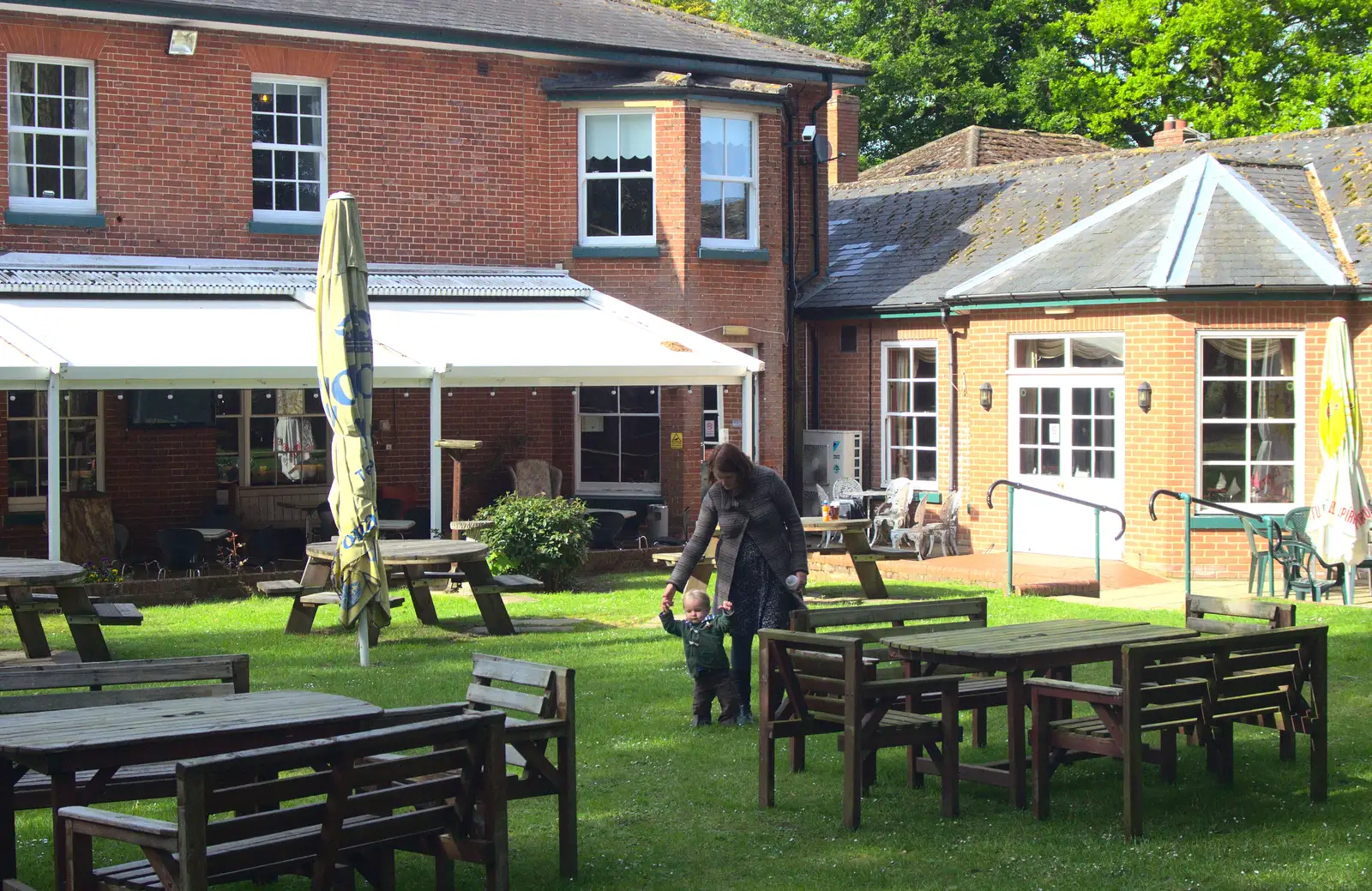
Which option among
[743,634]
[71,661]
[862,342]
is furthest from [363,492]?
[862,342]

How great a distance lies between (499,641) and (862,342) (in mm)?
9686

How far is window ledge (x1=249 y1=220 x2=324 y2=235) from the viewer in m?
16.8

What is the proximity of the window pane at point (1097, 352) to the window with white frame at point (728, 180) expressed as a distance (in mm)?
4129

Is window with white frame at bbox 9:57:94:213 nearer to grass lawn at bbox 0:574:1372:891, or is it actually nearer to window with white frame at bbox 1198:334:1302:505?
grass lawn at bbox 0:574:1372:891

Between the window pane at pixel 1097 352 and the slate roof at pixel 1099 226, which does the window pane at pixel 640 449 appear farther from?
the window pane at pixel 1097 352

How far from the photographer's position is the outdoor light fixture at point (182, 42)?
15992mm

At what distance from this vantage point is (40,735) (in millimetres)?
5090

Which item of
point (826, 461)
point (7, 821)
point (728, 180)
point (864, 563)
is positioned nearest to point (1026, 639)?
point (7, 821)

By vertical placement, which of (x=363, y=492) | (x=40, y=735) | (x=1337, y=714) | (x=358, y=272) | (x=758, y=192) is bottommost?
(x=1337, y=714)

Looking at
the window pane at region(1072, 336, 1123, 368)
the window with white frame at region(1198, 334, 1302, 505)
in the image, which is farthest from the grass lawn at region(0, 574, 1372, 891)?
the window pane at region(1072, 336, 1123, 368)

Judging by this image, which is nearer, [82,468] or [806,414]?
[82,468]

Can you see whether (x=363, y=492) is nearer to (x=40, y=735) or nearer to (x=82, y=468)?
(x=40, y=735)

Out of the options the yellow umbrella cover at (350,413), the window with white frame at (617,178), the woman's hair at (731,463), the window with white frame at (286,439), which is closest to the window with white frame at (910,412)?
the window with white frame at (617,178)

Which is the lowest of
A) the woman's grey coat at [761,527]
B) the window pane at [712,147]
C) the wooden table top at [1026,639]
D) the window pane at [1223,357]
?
the wooden table top at [1026,639]
